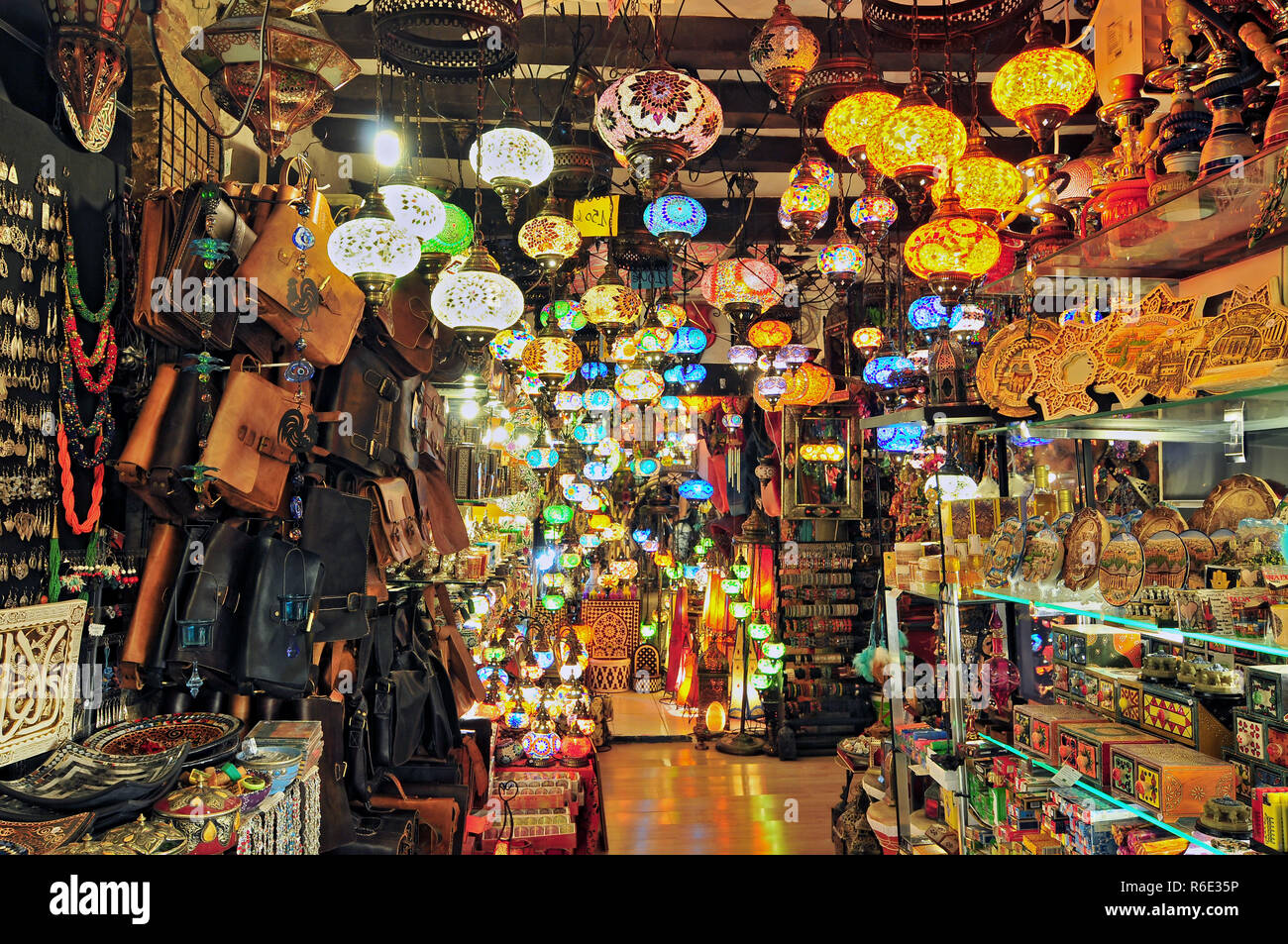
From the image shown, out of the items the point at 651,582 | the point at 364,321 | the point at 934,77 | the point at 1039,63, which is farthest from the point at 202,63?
the point at 651,582

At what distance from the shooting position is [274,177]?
12.0ft

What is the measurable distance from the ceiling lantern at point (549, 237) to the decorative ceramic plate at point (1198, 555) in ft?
8.39

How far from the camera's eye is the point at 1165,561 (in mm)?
2299

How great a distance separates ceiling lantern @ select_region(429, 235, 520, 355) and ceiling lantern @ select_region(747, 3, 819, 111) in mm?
1182

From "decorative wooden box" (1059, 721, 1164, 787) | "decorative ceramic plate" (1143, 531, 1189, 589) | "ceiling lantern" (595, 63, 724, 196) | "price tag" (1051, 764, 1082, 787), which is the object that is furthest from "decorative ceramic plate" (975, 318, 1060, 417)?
"ceiling lantern" (595, 63, 724, 196)

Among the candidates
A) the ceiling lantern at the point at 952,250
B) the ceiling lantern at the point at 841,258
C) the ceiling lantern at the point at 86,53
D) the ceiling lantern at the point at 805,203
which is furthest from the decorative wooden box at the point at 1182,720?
the ceiling lantern at the point at 86,53

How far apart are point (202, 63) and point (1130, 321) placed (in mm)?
2628

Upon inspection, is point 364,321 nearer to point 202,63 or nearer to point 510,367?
point 202,63

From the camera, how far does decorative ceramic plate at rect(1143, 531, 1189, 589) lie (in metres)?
2.26

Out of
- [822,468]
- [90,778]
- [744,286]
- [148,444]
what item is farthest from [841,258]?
[822,468]

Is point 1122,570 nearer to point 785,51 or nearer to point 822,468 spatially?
point 785,51

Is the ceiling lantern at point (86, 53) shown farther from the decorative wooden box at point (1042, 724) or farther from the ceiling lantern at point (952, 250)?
the decorative wooden box at point (1042, 724)

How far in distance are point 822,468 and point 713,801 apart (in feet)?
12.2

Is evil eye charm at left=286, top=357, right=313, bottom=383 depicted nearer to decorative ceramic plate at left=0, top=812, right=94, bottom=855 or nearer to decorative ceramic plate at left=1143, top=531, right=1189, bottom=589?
decorative ceramic plate at left=0, top=812, right=94, bottom=855
